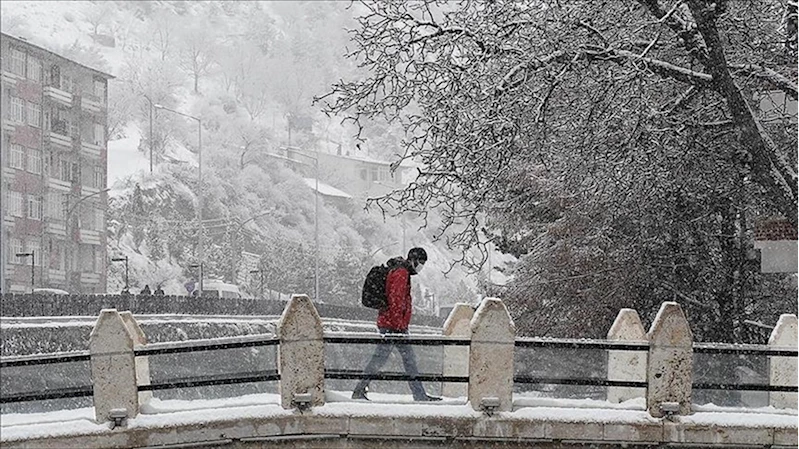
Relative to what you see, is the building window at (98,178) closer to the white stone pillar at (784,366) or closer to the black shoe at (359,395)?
the black shoe at (359,395)

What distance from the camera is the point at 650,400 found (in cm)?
1360

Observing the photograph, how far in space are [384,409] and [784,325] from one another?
14.8ft

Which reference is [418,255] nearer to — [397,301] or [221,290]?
[397,301]

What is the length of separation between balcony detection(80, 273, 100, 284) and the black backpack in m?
71.2

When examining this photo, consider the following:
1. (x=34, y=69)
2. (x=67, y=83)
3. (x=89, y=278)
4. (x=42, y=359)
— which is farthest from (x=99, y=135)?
(x=42, y=359)

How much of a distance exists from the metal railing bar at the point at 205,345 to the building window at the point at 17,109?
218 feet

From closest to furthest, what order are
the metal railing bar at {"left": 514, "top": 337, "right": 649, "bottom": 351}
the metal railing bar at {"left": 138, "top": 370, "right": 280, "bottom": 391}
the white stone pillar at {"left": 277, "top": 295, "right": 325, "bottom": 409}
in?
the white stone pillar at {"left": 277, "top": 295, "right": 325, "bottom": 409}
the metal railing bar at {"left": 138, "top": 370, "right": 280, "bottom": 391}
the metal railing bar at {"left": 514, "top": 337, "right": 649, "bottom": 351}

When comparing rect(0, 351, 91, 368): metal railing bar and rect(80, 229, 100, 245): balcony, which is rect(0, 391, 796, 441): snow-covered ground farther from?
rect(80, 229, 100, 245): balcony

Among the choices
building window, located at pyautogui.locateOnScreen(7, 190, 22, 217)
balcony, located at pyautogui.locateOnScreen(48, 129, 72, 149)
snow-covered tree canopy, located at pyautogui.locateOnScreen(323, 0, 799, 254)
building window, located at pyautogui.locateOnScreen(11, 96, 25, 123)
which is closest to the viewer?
snow-covered tree canopy, located at pyautogui.locateOnScreen(323, 0, 799, 254)

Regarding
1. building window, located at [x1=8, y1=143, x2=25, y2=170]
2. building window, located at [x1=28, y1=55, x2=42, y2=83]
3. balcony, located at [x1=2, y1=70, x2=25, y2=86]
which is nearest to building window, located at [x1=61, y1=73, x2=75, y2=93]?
building window, located at [x1=28, y1=55, x2=42, y2=83]

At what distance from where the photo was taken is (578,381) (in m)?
13.8

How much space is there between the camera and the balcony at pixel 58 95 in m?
78.8

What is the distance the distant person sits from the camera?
1362cm

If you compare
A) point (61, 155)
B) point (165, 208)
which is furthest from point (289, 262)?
point (61, 155)
